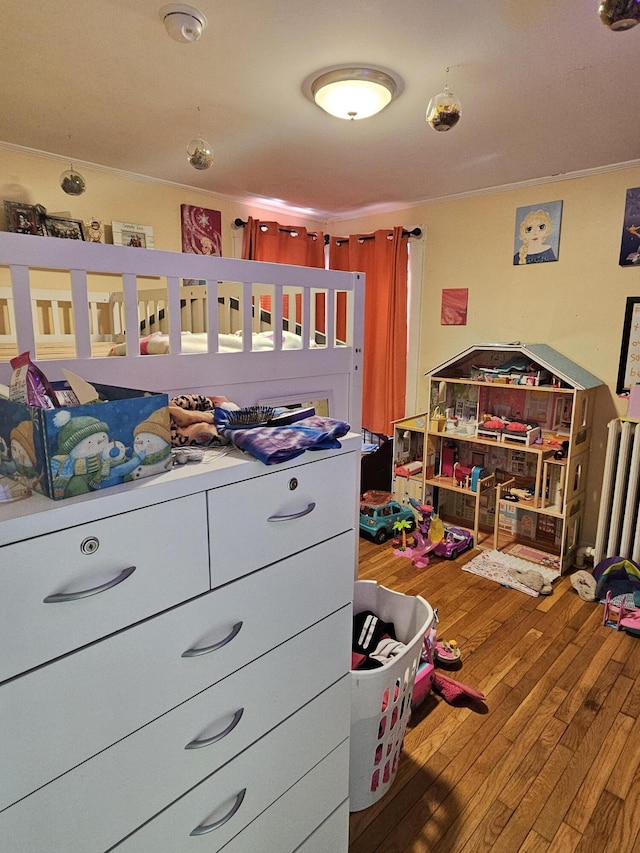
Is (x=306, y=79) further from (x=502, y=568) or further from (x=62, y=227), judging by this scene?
(x=502, y=568)

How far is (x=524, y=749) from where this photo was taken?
5.37 ft

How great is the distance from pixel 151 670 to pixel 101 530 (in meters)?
0.25

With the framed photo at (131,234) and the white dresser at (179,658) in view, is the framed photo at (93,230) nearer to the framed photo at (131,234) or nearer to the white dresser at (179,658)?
the framed photo at (131,234)

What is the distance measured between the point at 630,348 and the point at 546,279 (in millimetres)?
623

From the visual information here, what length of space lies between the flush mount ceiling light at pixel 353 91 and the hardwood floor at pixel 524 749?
2.22 m

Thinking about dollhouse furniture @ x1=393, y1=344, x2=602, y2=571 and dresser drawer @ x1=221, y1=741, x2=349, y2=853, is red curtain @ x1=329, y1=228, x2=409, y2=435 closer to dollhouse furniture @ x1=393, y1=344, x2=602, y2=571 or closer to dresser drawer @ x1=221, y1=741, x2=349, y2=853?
dollhouse furniture @ x1=393, y1=344, x2=602, y2=571

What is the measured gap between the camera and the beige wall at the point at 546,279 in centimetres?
272

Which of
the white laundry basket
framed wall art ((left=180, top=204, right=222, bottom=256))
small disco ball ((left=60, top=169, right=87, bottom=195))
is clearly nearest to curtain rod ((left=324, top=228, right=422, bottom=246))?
framed wall art ((left=180, top=204, right=222, bottom=256))

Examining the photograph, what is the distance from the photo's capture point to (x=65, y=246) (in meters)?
0.94

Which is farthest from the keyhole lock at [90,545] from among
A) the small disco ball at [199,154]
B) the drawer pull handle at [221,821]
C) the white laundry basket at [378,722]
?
the small disco ball at [199,154]

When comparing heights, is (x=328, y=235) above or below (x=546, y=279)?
above

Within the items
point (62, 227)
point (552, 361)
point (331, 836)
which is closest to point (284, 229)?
point (62, 227)

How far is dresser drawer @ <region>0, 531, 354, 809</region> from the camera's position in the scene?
2.05ft

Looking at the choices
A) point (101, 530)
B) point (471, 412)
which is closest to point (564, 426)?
point (471, 412)
